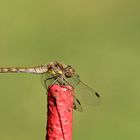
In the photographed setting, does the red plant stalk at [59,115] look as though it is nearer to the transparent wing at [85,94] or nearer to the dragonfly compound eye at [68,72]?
the dragonfly compound eye at [68,72]

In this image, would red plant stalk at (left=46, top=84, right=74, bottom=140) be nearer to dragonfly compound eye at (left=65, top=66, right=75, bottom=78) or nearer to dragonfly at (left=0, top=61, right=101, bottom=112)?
dragonfly at (left=0, top=61, right=101, bottom=112)

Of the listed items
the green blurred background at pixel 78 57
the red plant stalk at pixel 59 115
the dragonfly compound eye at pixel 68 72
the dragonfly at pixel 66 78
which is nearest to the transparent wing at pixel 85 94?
the dragonfly at pixel 66 78

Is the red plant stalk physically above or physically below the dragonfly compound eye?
below

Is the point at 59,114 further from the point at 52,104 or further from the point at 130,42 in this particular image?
the point at 130,42

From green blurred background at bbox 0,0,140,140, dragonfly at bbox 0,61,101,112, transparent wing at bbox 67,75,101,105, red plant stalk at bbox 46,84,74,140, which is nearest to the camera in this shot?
red plant stalk at bbox 46,84,74,140

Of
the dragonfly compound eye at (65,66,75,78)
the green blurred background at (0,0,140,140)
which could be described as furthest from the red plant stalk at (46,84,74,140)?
the green blurred background at (0,0,140,140)

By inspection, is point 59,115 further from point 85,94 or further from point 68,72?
point 85,94

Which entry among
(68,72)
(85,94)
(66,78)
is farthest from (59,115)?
(85,94)
